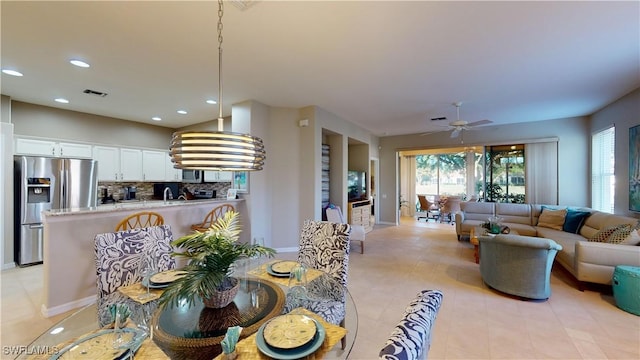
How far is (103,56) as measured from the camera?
2.96 m

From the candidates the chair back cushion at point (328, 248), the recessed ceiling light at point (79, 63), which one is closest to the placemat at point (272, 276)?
the chair back cushion at point (328, 248)

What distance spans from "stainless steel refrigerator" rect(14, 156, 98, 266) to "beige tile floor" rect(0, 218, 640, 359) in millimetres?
390

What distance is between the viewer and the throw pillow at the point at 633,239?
9.87 ft

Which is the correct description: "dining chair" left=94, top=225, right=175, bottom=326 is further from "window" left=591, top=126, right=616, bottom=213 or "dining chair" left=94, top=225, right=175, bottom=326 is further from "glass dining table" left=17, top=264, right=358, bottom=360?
"window" left=591, top=126, right=616, bottom=213

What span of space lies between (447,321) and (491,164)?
5856 millimetres

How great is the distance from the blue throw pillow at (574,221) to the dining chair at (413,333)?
5483 millimetres

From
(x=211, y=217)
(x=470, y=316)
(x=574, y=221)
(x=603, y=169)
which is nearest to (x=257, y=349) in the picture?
(x=470, y=316)

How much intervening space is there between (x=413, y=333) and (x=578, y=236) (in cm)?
548

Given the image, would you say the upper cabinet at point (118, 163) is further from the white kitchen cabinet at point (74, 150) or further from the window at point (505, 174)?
the window at point (505, 174)

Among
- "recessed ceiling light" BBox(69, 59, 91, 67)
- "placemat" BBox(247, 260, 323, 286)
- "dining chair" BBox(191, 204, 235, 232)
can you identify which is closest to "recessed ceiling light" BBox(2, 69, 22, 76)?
"recessed ceiling light" BBox(69, 59, 91, 67)

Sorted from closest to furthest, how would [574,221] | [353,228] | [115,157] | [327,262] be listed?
1. [327,262]
2. [574,221]
3. [353,228]
4. [115,157]

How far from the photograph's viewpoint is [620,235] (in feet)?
10.3

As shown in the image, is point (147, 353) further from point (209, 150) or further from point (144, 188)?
point (144, 188)

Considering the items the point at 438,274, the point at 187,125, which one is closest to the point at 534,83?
the point at 438,274
